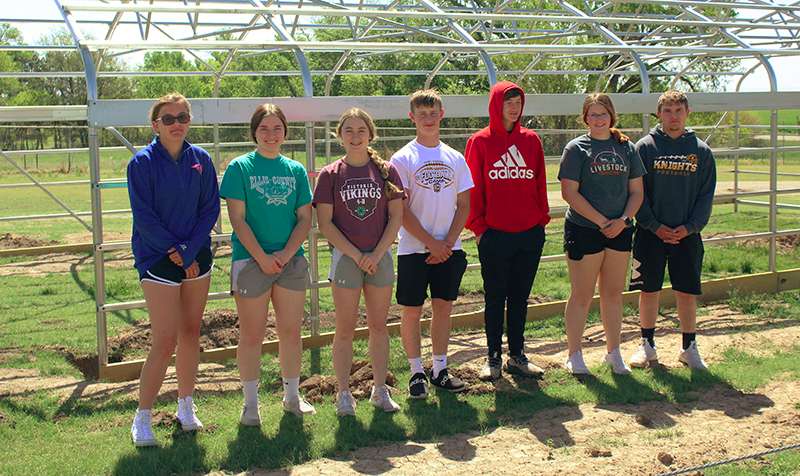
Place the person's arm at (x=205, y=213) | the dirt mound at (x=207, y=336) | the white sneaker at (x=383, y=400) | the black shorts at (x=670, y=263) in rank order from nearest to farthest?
1. the person's arm at (x=205, y=213)
2. the white sneaker at (x=383, y=400)
3. the black shorts at (x=670, y=263)
4. the dirt mound at (x=207, y=336)

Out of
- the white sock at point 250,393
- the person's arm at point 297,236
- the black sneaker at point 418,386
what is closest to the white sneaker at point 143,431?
the white sock at point 250,393

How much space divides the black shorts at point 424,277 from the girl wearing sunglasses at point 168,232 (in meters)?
1.21

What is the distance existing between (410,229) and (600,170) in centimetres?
135

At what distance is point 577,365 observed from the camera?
5977 mm

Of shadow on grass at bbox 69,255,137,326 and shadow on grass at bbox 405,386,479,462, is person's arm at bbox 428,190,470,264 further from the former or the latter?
shadow on grass at bbox 69,255,137,326

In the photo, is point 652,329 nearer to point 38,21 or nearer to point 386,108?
point 386,108

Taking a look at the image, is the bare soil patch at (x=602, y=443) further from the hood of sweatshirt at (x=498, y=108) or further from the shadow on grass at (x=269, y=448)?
the hood of sweatshirt at (x=498, y=108)

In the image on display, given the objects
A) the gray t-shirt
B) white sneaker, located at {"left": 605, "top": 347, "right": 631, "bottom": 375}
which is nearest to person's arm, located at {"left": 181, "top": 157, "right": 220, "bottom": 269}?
the gray t-shirt

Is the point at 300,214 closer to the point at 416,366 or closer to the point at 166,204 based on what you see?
the point at 166,204

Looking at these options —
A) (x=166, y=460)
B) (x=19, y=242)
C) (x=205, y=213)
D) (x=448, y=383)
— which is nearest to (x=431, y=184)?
(x=448, y=383)

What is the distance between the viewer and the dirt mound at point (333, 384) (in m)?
5.57

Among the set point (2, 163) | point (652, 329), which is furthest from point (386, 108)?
point (2, 163)

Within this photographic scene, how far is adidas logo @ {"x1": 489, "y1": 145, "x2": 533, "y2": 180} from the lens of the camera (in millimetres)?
5648

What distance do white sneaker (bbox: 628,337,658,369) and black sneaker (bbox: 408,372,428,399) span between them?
1.63 m
